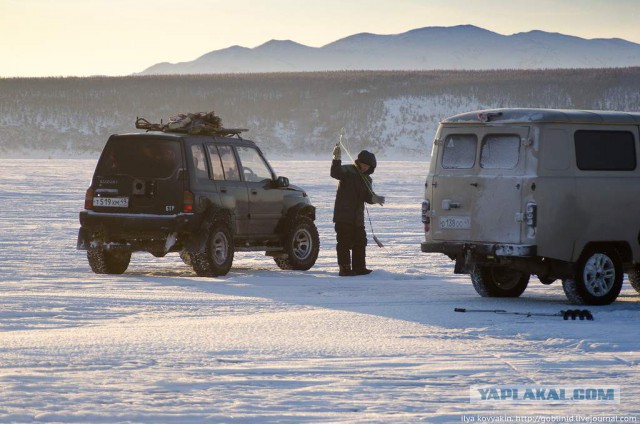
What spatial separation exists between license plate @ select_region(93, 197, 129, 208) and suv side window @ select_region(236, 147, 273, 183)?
5.92 ft

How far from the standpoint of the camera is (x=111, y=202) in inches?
683

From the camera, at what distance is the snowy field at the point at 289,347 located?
8.48 metres

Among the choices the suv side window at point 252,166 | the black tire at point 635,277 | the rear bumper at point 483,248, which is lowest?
the black tire at point 635,277

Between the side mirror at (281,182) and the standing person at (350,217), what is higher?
the side mirror at (281,182)

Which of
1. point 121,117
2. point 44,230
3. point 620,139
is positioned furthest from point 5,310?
point 121,117

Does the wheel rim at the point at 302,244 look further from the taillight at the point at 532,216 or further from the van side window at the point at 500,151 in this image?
the taillight at the point at 532,216

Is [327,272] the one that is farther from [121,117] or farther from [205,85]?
[205,85]

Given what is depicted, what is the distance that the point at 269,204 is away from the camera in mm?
18625

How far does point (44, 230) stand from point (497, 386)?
17256 millimetres

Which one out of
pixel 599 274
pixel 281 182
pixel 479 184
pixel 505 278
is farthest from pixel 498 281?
pixel 281 182

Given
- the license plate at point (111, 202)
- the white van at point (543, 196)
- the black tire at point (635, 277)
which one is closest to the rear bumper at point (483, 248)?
the white van at point (543, 196)

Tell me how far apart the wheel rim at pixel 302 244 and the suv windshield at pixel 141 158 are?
260 cm

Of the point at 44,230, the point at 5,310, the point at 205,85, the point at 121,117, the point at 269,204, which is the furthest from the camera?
the point at 205,85

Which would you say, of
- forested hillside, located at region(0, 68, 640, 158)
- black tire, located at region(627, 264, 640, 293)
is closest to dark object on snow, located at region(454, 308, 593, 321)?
black tire, located at region(627, 264, 640, 293)
